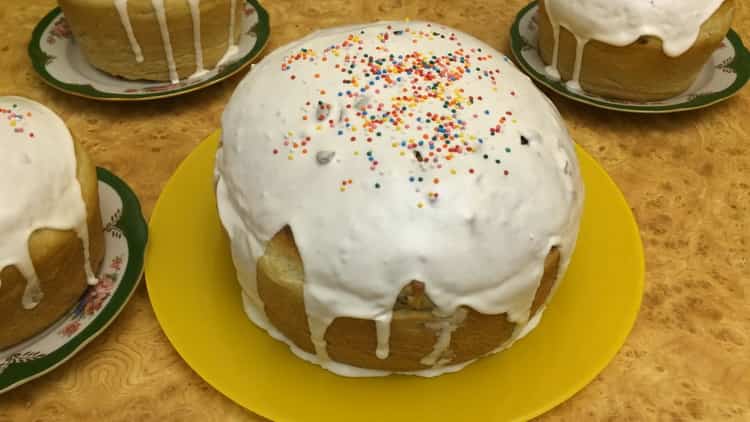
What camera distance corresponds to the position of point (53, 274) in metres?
1.17

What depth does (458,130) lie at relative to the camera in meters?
1.10

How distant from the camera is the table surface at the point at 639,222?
117 centimetres

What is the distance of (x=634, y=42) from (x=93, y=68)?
50.3 inches

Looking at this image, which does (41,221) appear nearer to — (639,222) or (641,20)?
(639,222)

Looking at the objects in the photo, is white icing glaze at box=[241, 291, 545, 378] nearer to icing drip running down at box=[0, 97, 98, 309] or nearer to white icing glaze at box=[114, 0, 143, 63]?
icing drip running down at box=[0, 97, 98, 309]

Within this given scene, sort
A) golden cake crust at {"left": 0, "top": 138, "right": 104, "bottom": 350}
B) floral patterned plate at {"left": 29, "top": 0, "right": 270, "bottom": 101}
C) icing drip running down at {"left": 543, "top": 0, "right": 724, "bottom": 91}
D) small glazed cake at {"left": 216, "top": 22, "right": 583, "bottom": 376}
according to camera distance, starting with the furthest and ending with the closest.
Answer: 1. floral patterned plate at {"left": 29, "top": 0, "right": 270, "bottom": 101}
2. icing drip running down at {"left": 543, "top": 0, "right": 724, "bottom": 91}
3. golden cake crust at {"left": 0, "top": 138, "right": 104, "bottom": 350}
4. small glazed cake at {"left": 216, "top": 22, "right": 583, "bottom": 376}

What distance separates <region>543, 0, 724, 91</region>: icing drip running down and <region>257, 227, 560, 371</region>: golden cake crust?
705 mm

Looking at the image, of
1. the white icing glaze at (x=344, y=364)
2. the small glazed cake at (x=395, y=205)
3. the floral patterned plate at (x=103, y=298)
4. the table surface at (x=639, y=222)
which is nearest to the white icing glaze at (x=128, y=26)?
the table surface at (x=639, y=222)

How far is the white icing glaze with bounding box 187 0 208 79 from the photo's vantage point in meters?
1.65

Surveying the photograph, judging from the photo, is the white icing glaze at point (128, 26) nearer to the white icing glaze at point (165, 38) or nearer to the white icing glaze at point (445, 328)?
the white icing glaze at point (165, 38)

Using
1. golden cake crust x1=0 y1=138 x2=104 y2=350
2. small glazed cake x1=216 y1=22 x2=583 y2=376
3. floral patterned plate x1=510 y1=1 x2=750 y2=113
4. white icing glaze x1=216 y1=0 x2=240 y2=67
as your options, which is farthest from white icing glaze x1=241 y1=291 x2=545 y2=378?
white icing glaze x1=216 y1=0 x2=240 y2=67

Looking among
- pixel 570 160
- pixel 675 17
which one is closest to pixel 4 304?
pixel 570 160

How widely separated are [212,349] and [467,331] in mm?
416

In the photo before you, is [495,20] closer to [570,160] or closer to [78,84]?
[570,160]
